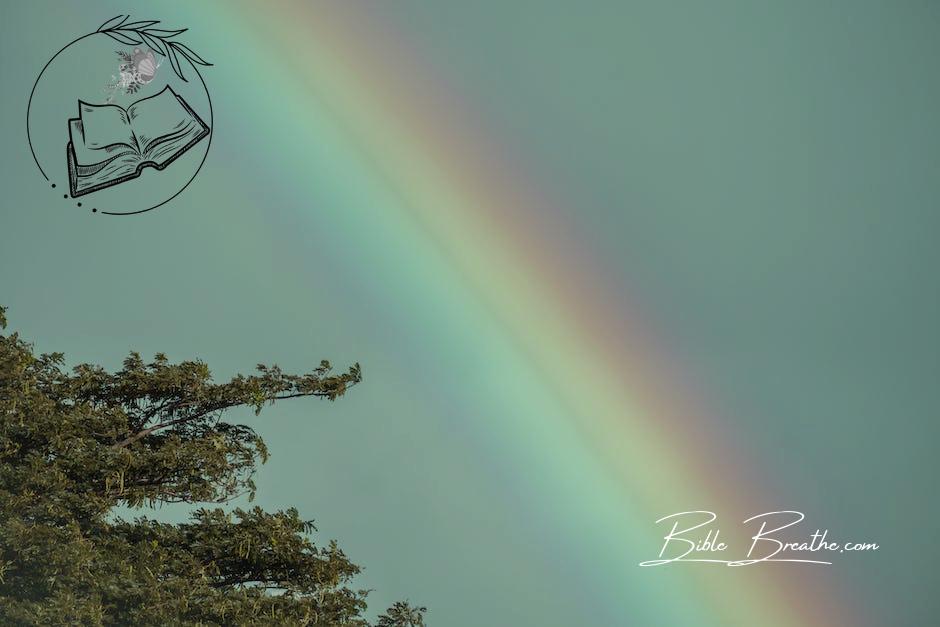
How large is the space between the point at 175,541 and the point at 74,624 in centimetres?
136

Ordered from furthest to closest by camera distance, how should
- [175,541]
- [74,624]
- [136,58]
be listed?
[136,58]
[175,541]
[74,624]

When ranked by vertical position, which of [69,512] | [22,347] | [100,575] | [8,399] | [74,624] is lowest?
[74,624]

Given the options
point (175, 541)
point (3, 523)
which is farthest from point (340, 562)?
point (3, 523)

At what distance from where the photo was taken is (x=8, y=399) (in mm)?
7750

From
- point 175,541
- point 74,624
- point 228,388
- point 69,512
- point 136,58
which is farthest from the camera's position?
point 136,58

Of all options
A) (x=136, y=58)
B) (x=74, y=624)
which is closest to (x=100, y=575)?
(x=74, y=624)

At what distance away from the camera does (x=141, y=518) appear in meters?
7.98

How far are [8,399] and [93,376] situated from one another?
106 cm

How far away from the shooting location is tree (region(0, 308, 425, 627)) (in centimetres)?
698

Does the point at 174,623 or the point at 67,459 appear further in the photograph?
the point at 67,459

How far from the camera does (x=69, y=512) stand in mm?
7438

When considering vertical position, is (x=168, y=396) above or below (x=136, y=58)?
below

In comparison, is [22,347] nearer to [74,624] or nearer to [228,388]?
[228,388]

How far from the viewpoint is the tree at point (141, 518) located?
22.9ft
